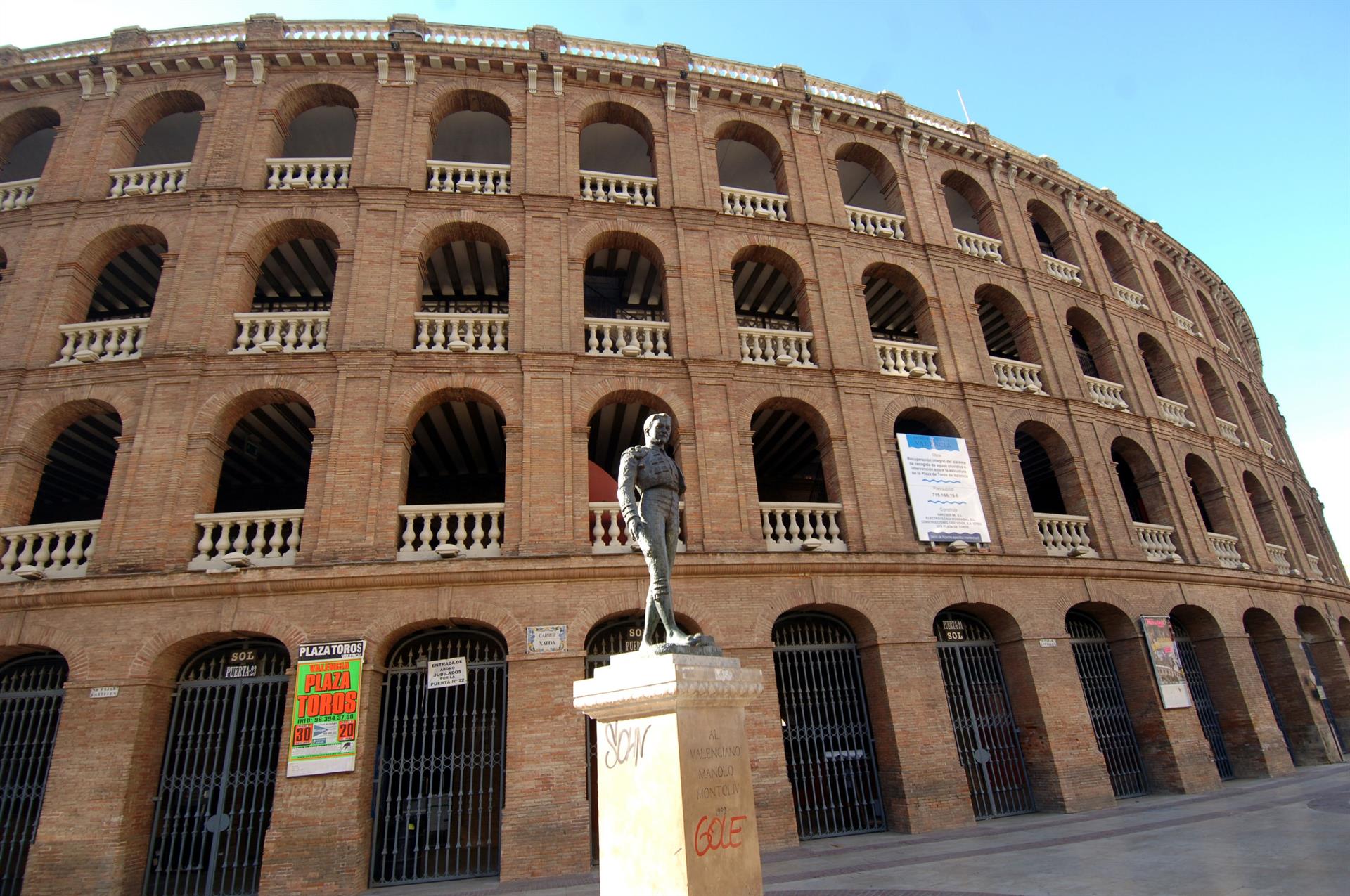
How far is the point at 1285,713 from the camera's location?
16953 millimetres

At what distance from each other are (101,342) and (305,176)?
15.7 feet

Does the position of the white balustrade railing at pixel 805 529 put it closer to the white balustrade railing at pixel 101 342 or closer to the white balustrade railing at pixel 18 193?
the white balustrade railing at pixel 101 342

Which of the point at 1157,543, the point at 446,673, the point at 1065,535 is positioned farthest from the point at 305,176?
the point at 1157,543

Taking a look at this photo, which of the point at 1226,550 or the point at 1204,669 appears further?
the point at 1226,550

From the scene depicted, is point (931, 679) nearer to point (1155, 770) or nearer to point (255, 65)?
point (1155, 770)

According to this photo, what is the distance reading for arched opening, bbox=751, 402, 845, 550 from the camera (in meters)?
12.7

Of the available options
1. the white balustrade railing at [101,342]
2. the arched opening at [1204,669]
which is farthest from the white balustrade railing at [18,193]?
the arched opening at [1204,669]

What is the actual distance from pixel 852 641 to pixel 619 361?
6702 mm

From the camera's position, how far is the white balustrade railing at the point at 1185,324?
21392 mm

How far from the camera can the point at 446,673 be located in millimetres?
10938

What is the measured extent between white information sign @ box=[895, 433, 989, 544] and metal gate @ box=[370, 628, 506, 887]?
26.4ft

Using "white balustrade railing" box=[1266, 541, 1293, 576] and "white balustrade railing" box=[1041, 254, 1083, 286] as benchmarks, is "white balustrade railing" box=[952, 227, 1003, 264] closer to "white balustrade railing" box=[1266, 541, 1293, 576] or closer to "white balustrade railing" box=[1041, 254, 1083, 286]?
"white balustrade railing" box=[1041, 254, 1083, 286]

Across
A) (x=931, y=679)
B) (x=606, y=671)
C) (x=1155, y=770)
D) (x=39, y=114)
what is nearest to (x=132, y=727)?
→ (x=606, y=671)

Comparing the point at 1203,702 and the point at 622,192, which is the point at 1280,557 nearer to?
the point at 1203,702
